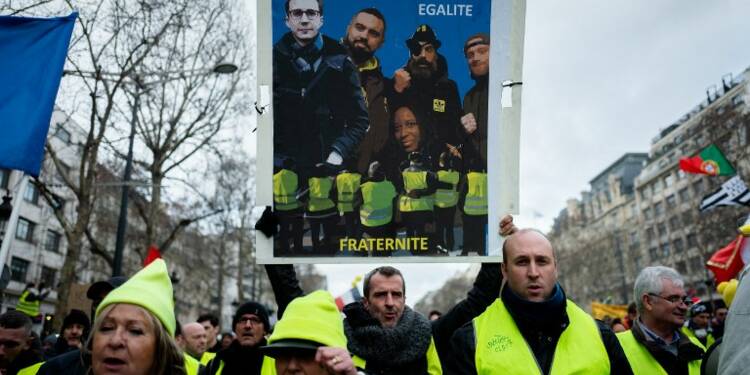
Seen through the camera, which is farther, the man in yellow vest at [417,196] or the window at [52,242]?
the window at [52,242]

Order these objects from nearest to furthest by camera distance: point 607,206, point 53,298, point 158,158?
point 158,158, point 53,298, point 607,206

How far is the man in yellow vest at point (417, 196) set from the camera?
133 inches

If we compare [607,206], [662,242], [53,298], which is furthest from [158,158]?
[607,206]

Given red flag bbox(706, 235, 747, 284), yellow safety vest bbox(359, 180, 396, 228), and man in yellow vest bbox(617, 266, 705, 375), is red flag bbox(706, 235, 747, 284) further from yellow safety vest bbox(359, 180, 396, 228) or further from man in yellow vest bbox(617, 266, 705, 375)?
yellow safety vest bbox(359, 180, 396, 228)

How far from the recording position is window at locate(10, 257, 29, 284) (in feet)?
125

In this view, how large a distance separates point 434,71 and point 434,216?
84 cm

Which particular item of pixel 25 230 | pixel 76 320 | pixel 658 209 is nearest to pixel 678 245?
pixel 658 209

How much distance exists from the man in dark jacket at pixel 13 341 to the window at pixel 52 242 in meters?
41.9

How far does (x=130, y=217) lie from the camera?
4341cm

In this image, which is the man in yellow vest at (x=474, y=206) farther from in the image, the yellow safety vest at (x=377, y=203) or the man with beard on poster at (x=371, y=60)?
the man with beard on poster at (x=371, y=60)

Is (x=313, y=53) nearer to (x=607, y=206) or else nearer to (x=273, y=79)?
(x=273, y=79)

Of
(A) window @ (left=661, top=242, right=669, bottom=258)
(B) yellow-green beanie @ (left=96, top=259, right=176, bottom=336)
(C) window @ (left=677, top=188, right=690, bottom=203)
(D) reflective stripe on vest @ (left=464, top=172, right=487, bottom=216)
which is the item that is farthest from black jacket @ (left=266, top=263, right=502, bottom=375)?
(A) window @ (left=661, top=242, right=669, bottom=258)

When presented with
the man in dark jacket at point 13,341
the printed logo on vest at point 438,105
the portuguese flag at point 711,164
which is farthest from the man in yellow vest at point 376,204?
the portuguese flag at point 711,164

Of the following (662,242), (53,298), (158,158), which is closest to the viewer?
(158,158)
